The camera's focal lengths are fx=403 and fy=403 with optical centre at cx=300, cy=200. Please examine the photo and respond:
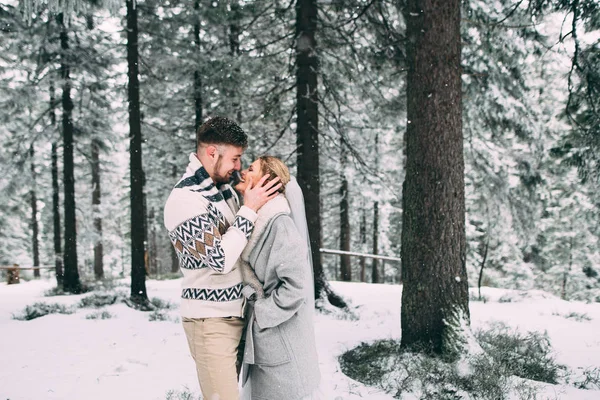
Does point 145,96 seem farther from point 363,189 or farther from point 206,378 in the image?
point 206,378

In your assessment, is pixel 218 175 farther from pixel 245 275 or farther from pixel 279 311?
pixel 279 311

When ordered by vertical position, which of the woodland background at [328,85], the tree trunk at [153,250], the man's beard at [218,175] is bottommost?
the tree trunk at [153,250]

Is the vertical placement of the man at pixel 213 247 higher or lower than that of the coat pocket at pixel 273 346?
higher

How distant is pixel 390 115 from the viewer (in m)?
10.6

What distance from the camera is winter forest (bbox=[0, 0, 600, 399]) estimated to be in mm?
5172

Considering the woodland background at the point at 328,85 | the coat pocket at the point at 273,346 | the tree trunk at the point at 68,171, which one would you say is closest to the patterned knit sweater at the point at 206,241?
the coat pocket at the point at 273,346

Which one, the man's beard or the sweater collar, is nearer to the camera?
the sweater collar

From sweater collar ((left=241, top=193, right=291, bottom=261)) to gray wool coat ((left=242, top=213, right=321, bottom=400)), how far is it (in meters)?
0.02

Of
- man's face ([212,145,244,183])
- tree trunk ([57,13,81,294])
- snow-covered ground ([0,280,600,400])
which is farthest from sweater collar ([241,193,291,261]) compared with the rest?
tree trunk ([57,13,81,294])

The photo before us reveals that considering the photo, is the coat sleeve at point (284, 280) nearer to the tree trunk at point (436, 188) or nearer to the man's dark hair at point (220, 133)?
the man's dark hair at point (220, 133)

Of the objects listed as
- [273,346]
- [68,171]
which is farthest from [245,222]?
[68,171]

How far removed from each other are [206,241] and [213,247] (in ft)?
0.22

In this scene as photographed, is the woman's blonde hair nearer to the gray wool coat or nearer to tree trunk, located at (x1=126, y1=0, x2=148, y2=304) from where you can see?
the gray wool coat

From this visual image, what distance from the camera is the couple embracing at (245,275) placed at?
247 centimetres
